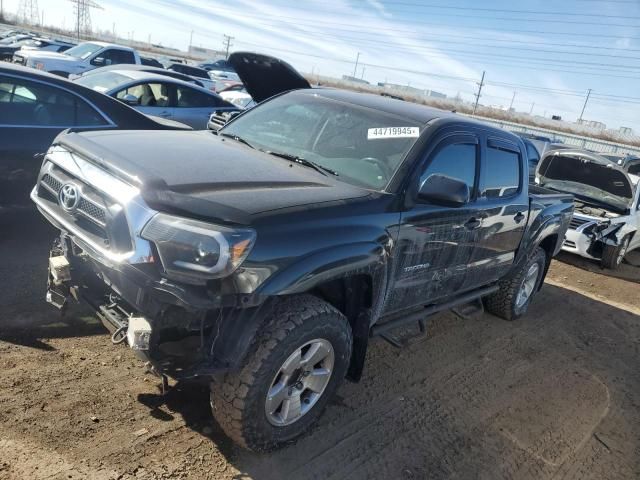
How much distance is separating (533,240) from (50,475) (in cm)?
471

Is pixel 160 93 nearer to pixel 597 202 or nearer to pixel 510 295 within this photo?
pixel 510 295

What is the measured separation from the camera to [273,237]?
8.55 ft

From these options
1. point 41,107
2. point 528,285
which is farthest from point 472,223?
point 41,107

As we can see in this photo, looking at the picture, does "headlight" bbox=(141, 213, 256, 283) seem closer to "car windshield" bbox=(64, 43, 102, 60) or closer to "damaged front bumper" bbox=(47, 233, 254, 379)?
"damaged front bumper" bbox=(47, 233, 254, 379)

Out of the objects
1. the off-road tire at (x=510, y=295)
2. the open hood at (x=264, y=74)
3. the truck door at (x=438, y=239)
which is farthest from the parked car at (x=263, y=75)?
the off-road tire at (x=510, y=295)

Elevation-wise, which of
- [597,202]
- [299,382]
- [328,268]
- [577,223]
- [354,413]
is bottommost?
[354,413]

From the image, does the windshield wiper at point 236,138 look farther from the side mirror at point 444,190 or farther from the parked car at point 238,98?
the parked car at point 238,98

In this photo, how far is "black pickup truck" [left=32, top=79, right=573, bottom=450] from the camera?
2545 millimetres

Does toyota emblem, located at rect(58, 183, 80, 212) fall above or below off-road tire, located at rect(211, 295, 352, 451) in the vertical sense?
above

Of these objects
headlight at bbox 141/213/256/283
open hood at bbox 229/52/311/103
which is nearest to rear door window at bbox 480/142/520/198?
open hood at bbox 229/52/311/103

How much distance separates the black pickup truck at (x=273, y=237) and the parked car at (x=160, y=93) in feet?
19.2

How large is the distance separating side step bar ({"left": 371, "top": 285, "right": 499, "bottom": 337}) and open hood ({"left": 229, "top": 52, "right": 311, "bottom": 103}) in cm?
230

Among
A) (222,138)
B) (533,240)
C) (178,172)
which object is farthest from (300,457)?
(533,240)

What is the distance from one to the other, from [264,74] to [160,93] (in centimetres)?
518
